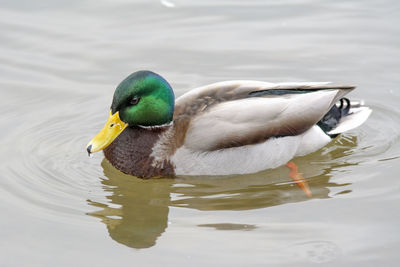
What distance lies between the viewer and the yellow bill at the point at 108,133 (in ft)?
21.6

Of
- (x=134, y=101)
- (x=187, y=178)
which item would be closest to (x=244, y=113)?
(x=187, y=178)

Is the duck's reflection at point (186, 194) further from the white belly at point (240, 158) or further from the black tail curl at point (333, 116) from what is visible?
the black tail curl at point (333, 116)

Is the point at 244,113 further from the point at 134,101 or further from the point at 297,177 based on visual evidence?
the point at 134,101

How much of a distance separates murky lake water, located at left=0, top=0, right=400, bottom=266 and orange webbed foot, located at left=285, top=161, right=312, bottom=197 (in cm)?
6

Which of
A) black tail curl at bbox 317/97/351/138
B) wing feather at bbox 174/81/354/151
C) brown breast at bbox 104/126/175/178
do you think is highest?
wing feather at bbox 174/81/354/151

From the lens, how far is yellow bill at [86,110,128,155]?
6594 mm

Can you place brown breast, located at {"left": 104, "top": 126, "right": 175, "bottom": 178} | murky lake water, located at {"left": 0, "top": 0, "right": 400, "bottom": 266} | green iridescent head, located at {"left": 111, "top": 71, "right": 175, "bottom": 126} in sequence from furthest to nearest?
brown breast, located at {"left": 104, "top": 126, "right": 175, "bottom": 178} < green iridescent head, located at {"left": 111, "top": 71, "right": 175, "bottom": 126} < murky lake water, located at {"left": 0, "top": 0, "right": 400, "bottom": 266}

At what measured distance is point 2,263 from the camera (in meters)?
5.50

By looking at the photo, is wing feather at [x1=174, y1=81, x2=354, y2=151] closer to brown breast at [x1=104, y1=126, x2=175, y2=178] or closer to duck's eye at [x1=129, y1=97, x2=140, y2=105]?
brown breast at [x1=104, y1=126, x2=175, y2=178]

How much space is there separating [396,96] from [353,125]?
1.31 m

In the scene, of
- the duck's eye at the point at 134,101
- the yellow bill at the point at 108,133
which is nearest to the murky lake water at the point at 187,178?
the yellow bill at the point at 108,133

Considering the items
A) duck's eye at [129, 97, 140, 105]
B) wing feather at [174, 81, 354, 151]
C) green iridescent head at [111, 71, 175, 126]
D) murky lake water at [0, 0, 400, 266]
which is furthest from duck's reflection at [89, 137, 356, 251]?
duck's eye at [129, 97, 140, 105]

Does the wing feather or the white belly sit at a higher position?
the wing feather

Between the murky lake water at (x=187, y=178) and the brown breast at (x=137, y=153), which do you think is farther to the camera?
the brown breast at (x=137, y=153)
